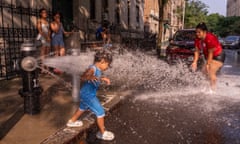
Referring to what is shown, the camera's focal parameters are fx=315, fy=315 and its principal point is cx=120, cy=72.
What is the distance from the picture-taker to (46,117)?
17.3ft

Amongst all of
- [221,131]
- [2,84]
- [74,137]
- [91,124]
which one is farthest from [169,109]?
[2,84]

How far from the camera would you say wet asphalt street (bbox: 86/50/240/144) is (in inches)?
A: 185

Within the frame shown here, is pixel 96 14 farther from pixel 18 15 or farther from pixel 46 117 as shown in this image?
pixel 46 117

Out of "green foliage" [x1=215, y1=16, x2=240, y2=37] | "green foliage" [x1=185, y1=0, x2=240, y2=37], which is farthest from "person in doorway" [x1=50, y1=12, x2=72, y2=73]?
"green foliage" [x1=215, y1=16, x2=240, y2=37]

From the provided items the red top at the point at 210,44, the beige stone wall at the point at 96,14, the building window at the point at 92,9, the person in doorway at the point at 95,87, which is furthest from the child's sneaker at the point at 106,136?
the building window at the point at 92,9

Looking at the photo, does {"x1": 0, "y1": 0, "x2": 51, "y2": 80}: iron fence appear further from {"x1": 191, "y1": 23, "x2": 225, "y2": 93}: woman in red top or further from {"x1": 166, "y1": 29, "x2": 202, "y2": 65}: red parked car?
{"x1": 166, "y1": 29, "x2": 202, "y2": 65}: red parked car

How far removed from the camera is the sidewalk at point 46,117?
432 centimetres

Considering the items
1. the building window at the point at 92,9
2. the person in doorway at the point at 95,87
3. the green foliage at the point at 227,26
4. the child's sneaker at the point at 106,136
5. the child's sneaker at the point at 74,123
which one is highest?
the green foliage at the point at 227,26

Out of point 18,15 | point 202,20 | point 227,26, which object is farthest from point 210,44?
point 227,26

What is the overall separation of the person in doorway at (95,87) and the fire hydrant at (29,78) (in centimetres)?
87

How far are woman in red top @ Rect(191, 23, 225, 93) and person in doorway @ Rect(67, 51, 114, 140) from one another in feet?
12.4

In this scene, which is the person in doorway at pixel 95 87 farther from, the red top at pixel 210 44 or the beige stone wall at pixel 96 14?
the beige stone wall at pixel 96 14

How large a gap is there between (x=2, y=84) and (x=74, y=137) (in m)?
4.46

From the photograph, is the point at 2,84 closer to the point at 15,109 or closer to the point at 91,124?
the point at 15,109
